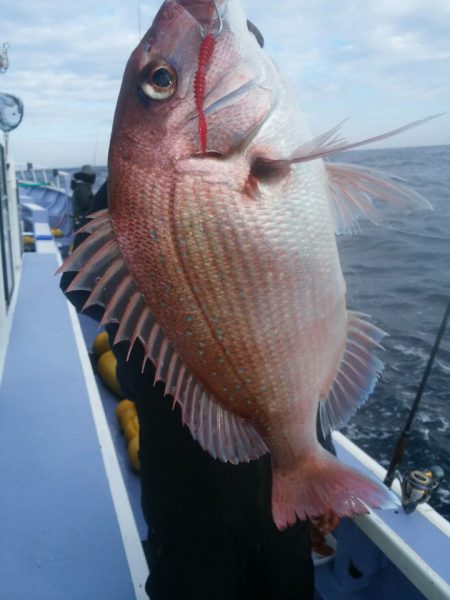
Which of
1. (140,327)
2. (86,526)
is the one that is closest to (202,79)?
(140,327)

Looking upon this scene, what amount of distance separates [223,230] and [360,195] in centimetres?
33

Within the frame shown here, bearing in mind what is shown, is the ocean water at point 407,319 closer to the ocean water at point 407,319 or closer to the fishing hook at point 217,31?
the ocean water at point 407,319

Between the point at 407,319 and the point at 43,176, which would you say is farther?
the point at 43,176

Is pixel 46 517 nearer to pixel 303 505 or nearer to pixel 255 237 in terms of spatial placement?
pixel 303 505

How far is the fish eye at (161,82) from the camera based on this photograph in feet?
3.29

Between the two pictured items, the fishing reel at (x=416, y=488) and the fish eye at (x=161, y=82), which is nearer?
the fish eye at (x=161, y=82)

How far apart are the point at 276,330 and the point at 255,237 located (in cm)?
21

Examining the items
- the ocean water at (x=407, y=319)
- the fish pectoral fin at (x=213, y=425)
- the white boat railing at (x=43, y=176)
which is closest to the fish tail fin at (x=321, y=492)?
the fish pectoral fin at (x=213, y=425)

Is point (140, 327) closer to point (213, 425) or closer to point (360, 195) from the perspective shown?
point (213, 425)

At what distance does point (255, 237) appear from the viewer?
3.29 feet

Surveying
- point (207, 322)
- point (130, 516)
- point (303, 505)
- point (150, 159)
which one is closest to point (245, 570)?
point (303, 505)

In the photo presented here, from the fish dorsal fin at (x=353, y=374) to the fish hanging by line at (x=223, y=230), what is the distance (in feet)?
0.26

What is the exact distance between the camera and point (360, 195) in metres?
1.08

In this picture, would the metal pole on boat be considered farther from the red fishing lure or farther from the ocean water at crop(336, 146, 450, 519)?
the red fishing lure
